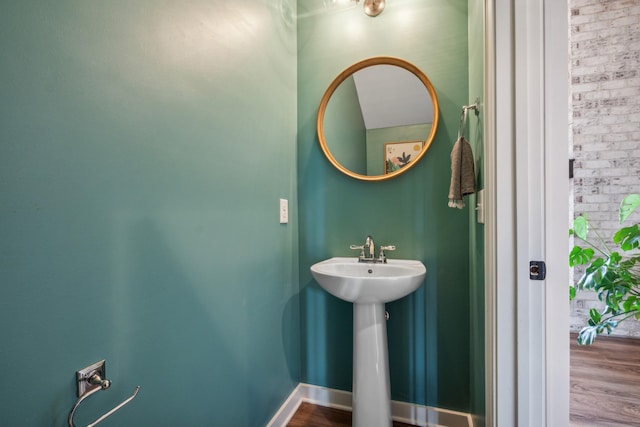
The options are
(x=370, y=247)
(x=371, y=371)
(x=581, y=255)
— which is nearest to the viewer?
(x=371, y=371)

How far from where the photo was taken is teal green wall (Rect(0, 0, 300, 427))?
0.51 m

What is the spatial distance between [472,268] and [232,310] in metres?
1.08

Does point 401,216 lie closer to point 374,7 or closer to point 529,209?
point 529,209

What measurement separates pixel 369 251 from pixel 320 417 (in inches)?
37.5

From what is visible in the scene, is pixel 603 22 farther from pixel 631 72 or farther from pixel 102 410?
pixel 102 410

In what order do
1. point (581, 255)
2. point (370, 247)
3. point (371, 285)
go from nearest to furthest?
1. point (371, 285)
2. point (370, 247)
3. point (581, 255)

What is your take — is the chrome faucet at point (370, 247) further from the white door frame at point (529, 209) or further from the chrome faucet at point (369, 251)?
the white door frame at point (529, 209)

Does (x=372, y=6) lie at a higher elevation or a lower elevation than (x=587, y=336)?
higher

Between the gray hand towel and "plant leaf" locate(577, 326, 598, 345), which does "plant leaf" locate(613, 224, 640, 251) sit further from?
the gray hand towel

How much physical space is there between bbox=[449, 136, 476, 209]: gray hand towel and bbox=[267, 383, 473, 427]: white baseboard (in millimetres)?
1105

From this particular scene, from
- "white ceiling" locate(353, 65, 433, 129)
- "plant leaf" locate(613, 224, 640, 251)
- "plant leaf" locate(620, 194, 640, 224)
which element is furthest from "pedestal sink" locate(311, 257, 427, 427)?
"plant leaf" locate(620, 194, 640, 224)

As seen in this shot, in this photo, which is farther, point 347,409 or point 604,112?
point 604,112

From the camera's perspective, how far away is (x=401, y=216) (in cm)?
149

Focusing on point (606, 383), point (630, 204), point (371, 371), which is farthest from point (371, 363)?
point (630, 204)
